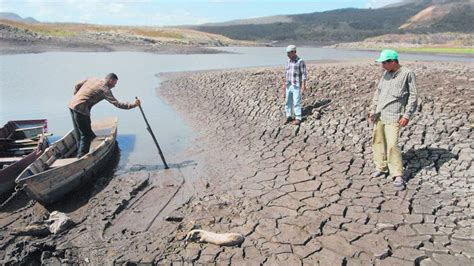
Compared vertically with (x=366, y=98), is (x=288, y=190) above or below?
below

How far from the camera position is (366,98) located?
10969 millimetres

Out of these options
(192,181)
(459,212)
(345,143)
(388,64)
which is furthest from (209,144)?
(459,212)

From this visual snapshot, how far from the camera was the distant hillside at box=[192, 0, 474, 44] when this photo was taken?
81875mm

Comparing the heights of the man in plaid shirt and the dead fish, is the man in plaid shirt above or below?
above

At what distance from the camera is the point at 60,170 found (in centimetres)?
718

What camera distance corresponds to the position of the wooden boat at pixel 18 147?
7461 mm

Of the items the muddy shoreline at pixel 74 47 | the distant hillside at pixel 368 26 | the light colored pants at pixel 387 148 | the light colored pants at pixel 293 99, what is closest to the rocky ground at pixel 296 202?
the light colored pants at pixel 387 148

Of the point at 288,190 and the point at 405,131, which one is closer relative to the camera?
the point at 288,190

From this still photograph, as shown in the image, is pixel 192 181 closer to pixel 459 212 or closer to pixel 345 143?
pixel 345 143

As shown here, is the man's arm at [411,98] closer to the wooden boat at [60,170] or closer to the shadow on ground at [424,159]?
the shadow on ground at [424,159]

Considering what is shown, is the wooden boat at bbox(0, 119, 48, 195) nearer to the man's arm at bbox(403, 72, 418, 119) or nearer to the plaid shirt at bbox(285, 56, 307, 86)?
the plaid shirt at bbox(285, 56, 307, 86)

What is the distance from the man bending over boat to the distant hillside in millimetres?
77431

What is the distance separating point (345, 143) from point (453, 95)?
318 cm

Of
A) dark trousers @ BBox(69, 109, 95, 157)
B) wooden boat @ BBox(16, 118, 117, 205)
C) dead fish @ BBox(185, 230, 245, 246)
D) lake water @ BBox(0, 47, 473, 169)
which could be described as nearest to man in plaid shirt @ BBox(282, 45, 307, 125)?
lake water @ BBox(0, 47, 473, 169)
